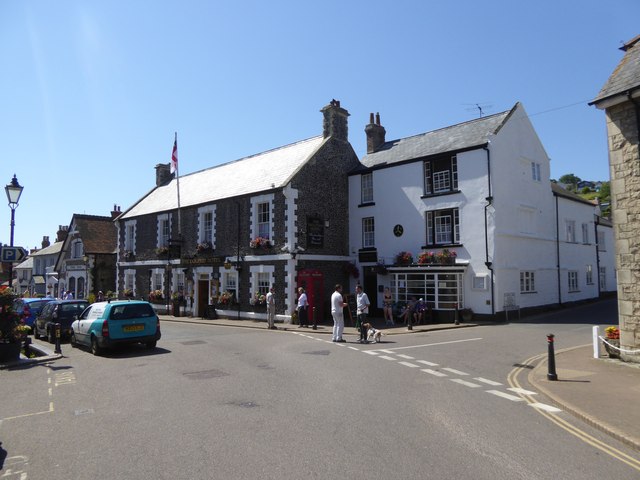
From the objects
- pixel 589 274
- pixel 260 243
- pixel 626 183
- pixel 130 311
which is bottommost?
pixel 130 311

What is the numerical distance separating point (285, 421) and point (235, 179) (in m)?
23.5

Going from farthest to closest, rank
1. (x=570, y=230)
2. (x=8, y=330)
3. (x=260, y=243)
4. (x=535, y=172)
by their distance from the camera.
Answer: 1. (x=570, y=230)
2. (x=535, y=172)
3. (x=260, y=243)
4. (x=8, y=330)

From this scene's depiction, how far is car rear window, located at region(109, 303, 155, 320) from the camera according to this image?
13.3 m

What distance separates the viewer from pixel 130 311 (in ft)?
44.6

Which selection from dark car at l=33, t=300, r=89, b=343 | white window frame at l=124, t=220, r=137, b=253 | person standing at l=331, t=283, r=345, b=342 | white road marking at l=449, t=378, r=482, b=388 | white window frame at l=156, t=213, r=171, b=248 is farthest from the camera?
white window frame at l=124, t=220, r=137, b=253

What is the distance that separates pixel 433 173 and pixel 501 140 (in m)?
3.63

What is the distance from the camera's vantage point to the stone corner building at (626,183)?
1048 centimetres

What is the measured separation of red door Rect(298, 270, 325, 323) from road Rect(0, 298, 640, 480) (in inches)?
386

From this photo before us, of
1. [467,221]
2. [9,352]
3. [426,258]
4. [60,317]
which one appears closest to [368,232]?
[426,258]

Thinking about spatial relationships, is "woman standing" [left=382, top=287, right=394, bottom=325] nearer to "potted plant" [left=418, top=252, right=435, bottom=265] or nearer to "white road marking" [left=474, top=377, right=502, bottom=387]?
"potted plant" [left=418, top=252, right=435, bottom=265]

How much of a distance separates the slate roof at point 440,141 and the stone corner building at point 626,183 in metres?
10.5

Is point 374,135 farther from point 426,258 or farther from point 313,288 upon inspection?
point 313,288

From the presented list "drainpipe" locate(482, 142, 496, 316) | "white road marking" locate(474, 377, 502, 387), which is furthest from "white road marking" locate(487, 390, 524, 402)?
"drainpipe" locate(482, 142, 496, 316)

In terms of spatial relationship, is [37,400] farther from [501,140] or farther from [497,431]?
[501,140]
